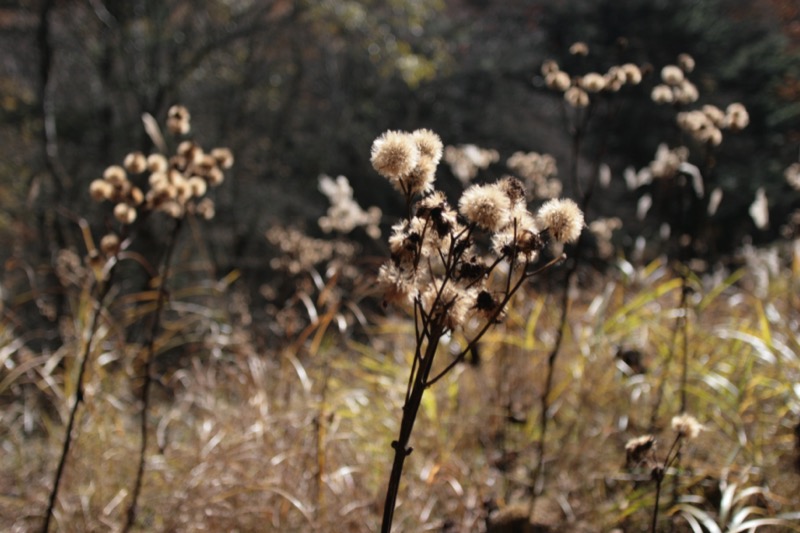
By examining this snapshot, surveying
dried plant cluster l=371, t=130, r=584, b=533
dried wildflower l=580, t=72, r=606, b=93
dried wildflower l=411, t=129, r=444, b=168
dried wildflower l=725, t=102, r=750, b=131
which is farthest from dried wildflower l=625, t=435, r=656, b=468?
dried wildflower l=725, t=102, r=750, b=131

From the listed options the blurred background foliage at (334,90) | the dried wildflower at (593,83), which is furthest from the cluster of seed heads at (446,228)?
the blurred background foliage at (334,90)

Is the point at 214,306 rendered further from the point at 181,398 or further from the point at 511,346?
the point at 511,346

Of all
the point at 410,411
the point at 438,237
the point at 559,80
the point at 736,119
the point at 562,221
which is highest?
the point at 736,119

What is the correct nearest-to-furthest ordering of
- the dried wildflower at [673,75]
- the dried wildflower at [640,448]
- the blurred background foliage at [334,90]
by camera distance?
the dried wildflower at [640,448]
the dried wildflower at [673,75]
the blurred background foliage at [334,90]

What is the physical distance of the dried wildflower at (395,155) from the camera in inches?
52.7

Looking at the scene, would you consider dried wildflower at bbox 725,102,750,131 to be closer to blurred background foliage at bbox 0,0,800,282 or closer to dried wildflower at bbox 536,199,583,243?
dried wildflower at bbox 536,199,583,243

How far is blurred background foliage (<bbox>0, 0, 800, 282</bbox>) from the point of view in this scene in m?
7.09

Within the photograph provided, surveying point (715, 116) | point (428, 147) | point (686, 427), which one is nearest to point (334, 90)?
point (715, 116)

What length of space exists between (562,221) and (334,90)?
10.3 metres

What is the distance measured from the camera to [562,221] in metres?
1.41

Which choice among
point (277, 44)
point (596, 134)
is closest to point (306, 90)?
point (277, 44)

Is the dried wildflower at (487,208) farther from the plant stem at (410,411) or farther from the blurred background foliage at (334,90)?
the blurred background foliage at (334,90)

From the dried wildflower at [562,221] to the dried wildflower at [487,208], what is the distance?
92 millimetres

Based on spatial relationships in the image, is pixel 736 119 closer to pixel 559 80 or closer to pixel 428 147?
pixel 559 80
